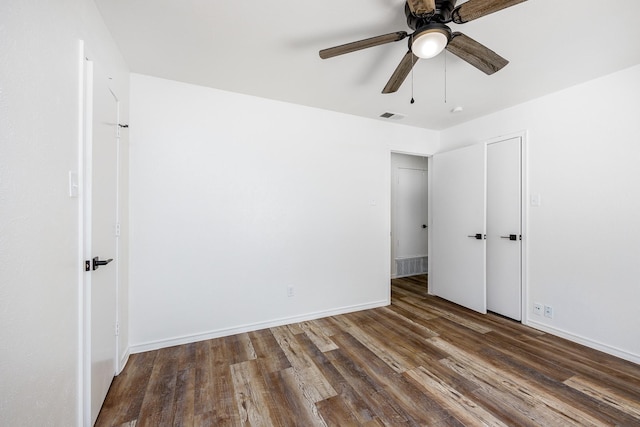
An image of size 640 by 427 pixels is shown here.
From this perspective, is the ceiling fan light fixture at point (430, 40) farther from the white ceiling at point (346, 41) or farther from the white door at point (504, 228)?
the white door at point (504, 228)

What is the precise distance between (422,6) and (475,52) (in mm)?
568

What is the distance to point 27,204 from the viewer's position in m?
0.89

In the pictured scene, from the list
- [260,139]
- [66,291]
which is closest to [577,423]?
[66,291]

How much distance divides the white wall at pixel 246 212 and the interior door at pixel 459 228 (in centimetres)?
90

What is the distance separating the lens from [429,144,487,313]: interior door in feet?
10.3

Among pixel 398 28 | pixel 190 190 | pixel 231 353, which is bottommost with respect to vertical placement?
pixel 231 353

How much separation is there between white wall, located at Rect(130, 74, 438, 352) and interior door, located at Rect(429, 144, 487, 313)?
2.95 feet

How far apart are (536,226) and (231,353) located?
11.2 ft

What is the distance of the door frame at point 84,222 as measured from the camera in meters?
1.29

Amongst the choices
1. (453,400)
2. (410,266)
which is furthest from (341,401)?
(410,266)

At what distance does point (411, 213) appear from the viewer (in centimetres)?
504

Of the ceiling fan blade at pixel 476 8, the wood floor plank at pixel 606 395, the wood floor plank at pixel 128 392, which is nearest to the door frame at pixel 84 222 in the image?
the wood floor plank at pixel 128 392

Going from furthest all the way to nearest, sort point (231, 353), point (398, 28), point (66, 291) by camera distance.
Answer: point (231, 353)
point (398, 28)
point (66, 291)

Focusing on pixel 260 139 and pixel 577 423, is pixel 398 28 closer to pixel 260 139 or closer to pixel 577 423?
pixel 260 139
